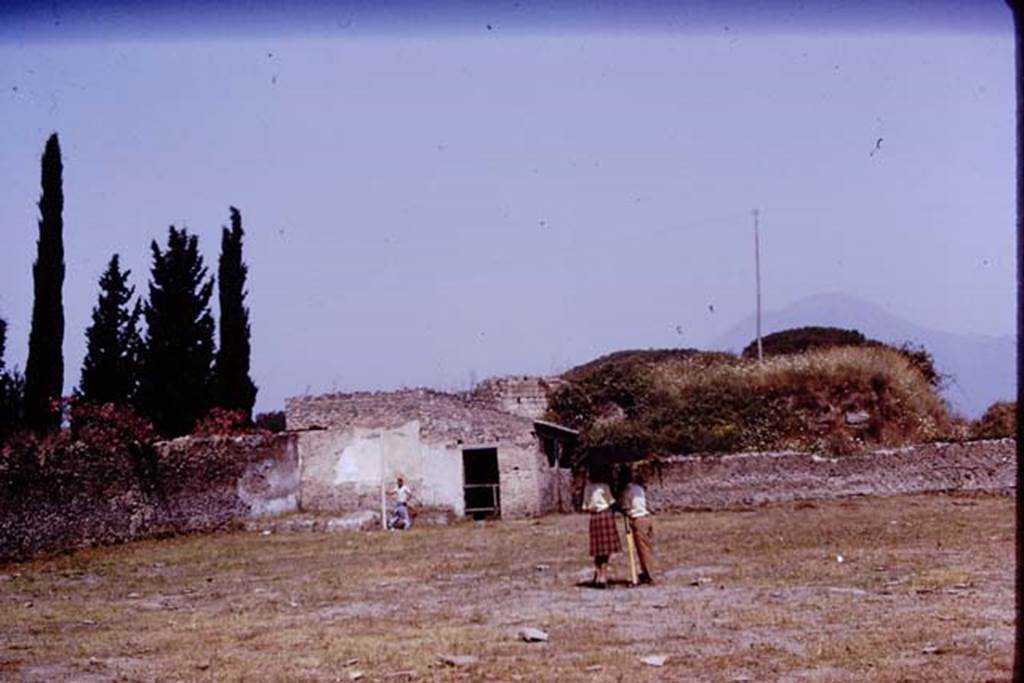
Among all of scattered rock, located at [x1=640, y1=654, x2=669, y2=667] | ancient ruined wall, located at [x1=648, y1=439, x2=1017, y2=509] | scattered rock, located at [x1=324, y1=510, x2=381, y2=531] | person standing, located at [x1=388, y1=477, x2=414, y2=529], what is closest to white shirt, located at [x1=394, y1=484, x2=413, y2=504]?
person standing, located at [x1=388, y1=477, x2=414, y2=529]

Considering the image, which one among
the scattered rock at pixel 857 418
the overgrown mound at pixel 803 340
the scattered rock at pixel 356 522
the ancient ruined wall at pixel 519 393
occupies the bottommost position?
the scattered rock at pixel 356 522

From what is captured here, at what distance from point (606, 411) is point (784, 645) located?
104ft

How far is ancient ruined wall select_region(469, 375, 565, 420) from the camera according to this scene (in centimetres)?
4306

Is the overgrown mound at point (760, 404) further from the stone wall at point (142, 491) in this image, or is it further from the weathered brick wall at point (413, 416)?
the stone wall at point (142, 491)

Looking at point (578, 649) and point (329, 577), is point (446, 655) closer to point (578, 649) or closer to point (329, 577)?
point (578, 649)

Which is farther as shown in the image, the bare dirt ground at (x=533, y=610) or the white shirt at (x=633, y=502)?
the white shirt at (x=633, y=502)

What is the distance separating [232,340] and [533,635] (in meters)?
30.3

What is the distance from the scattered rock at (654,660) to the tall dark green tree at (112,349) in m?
31.2

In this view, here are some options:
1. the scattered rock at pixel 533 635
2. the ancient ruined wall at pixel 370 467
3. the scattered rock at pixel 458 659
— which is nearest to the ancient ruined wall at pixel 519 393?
the ancient ruined wall at pixel 370 467

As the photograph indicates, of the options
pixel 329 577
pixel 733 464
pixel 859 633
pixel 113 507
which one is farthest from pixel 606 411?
pixel 859 633

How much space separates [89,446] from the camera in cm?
2497

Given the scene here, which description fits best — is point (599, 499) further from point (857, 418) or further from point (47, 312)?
point (857, 418)

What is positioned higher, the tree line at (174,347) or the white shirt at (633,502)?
the tree line at (174,347)

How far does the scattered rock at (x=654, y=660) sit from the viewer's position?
929cm
